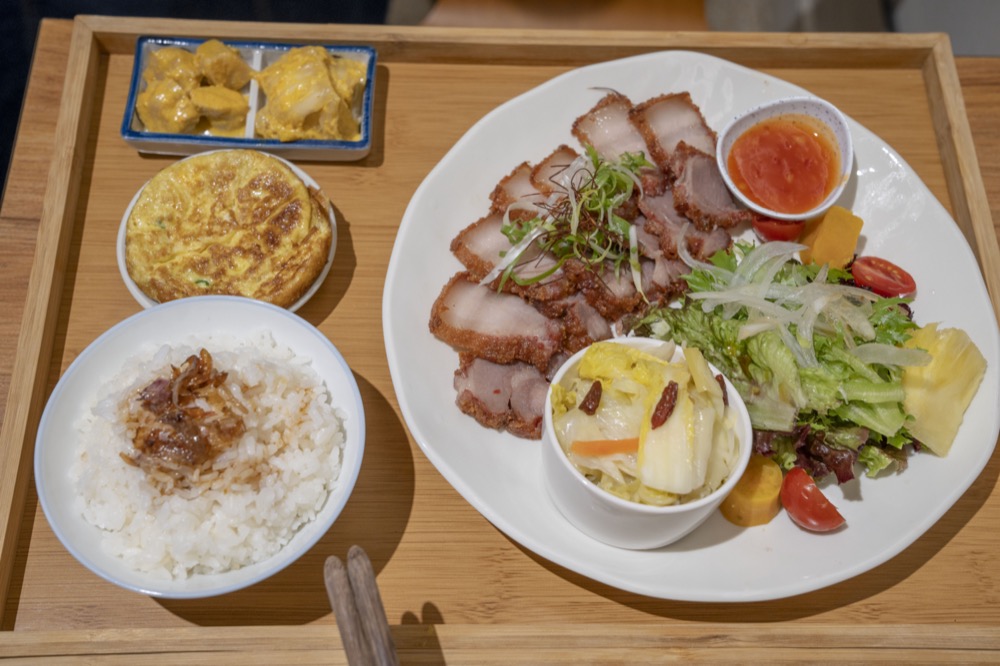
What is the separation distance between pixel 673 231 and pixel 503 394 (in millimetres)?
871

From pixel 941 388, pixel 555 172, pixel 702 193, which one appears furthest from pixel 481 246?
pixel 941 388

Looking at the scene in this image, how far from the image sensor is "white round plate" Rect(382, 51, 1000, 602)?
240 cm

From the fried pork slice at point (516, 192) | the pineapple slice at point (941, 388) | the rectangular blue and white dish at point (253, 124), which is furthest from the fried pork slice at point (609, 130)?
the pineapple slice at point (941, 388)

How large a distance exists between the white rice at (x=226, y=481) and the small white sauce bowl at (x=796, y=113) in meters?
1.66

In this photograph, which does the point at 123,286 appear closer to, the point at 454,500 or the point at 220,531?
the point at 220,531

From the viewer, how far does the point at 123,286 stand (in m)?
2.91

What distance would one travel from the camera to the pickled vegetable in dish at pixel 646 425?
2.21 meters

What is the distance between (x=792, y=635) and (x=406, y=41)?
8.45 feet

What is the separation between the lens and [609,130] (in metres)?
3.10

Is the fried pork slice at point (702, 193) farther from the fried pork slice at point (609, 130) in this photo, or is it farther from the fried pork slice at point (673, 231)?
the fried pork slice at point (609, 130)

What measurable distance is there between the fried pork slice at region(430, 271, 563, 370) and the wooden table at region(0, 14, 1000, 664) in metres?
0.31

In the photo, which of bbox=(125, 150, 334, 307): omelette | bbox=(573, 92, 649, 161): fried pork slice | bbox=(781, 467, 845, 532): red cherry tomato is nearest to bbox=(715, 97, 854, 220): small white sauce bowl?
bbox=(573, 92, 649, 161): fried pork slice

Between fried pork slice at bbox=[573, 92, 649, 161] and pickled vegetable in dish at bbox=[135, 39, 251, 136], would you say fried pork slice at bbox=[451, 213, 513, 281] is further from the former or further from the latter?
pickled vegetable in dish at bbox=[135, 39, 251, 136]

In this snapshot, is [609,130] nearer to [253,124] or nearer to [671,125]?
[671,125]
